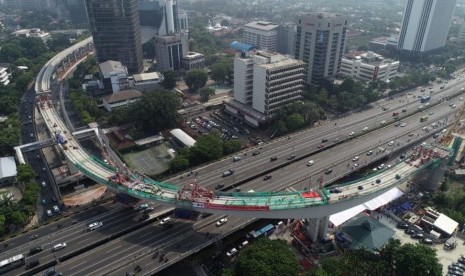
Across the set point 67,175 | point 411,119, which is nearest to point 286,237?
point 67,175

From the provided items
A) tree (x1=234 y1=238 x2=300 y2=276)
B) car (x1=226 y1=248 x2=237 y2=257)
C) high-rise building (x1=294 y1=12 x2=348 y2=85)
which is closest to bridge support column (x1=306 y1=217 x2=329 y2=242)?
tree (x1=234 y1=238 x2=300 y2=276)

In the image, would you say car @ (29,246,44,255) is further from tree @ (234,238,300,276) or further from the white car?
tree @ (234,238,300,276)

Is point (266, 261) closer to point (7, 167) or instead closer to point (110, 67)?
point (7, 167)

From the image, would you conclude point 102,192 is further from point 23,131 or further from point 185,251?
point 23,131

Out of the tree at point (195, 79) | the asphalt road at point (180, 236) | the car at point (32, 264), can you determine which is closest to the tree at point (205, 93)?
the tree at point (195, 79)

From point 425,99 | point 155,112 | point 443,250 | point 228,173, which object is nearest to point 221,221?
point 228,173
